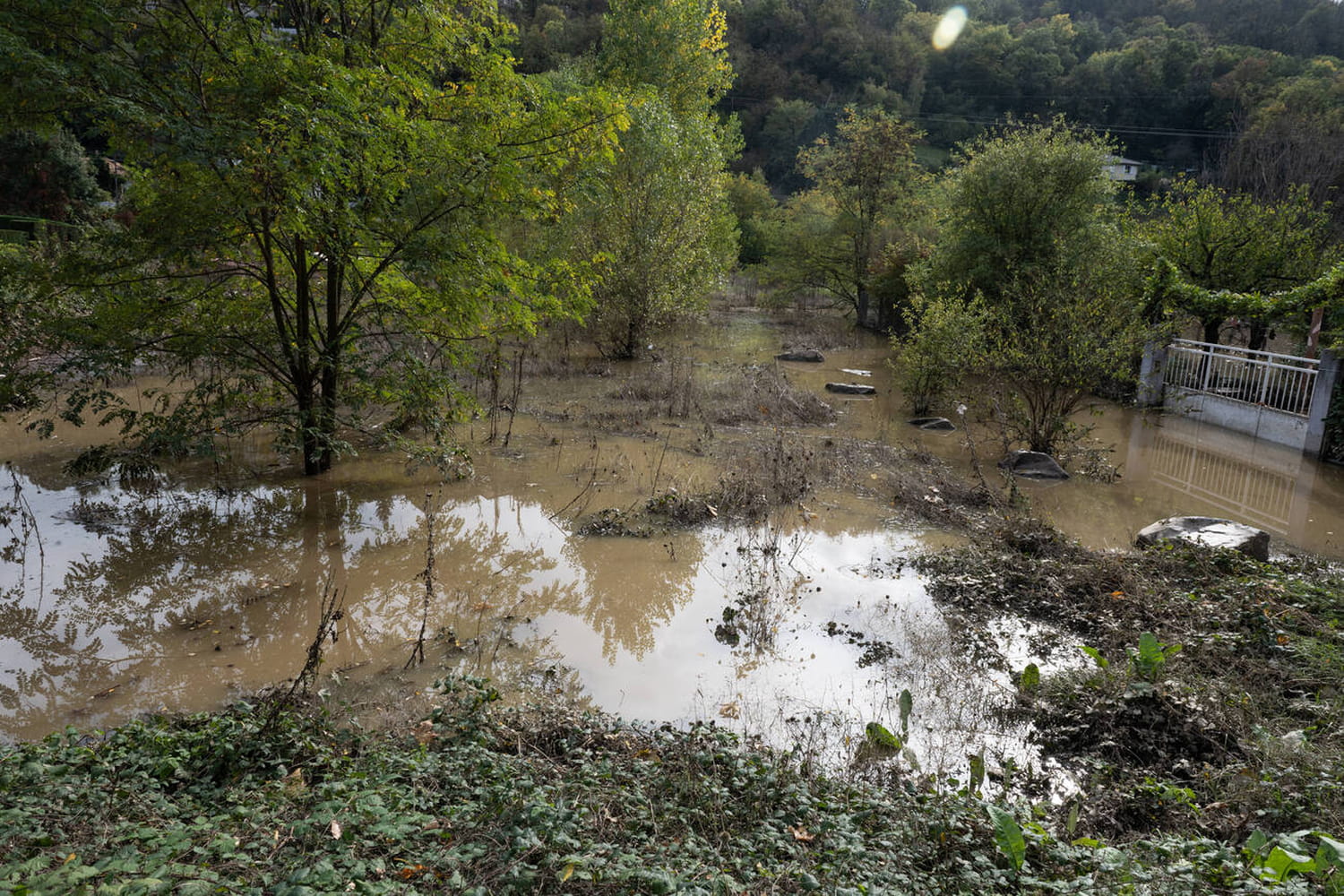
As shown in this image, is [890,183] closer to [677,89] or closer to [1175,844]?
[677,89]

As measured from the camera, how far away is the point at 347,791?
364cm

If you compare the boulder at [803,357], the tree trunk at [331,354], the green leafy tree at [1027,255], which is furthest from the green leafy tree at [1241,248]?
the tree trunk at [331,354]

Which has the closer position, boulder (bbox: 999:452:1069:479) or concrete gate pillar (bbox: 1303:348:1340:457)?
boulder (bbox: 999:452:1069:479)

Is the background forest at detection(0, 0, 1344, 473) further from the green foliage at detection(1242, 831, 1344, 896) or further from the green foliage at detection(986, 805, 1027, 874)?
the green foliage at detection(1242, 831, 1344, 896)

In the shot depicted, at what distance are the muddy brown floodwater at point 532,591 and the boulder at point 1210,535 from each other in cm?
88

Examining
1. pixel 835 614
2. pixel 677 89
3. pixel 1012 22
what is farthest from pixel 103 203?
pixel 1012 22

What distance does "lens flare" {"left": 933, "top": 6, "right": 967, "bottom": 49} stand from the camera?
79.1m

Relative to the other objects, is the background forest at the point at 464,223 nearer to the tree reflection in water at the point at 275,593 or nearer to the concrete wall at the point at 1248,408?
the tree reflection in water at the point at 275,593

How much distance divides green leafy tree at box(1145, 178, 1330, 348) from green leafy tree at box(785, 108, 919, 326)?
29.7 feet

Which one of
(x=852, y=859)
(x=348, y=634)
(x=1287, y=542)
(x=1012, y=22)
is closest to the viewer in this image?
(x=852, y=859)

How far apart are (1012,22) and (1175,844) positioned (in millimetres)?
104544

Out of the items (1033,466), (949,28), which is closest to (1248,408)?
(1033,466)

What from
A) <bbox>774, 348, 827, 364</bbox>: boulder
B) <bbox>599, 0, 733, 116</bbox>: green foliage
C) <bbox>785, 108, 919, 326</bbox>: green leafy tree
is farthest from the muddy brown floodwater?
<bbox>599, 0, 733, 116</bbox>: green foliage

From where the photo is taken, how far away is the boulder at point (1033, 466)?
11.5 metres
